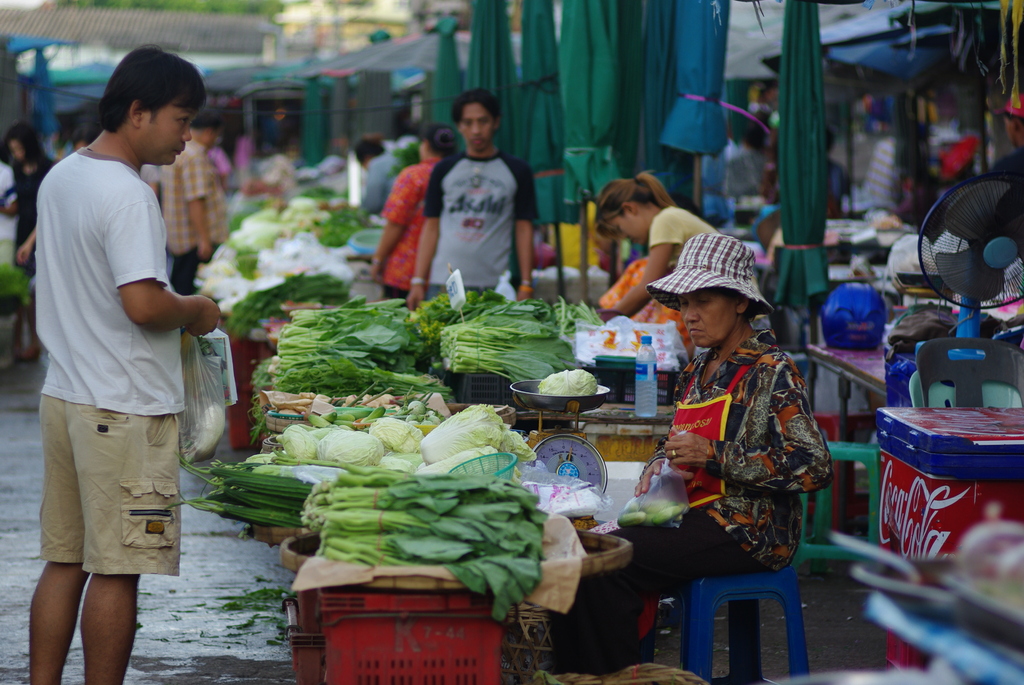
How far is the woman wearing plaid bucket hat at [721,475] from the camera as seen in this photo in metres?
2.98

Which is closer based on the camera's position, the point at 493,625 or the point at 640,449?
the point at 493,625

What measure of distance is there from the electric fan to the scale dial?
1.59m

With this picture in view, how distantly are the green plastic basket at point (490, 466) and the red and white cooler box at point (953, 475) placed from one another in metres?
1.24

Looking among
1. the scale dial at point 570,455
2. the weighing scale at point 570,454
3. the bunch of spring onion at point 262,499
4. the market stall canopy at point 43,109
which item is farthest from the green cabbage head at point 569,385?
the market stall canopy at point 43,109

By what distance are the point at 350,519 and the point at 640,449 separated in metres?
2.26

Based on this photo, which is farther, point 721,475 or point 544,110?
point 544,110

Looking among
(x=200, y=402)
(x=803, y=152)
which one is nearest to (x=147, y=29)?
(x=803, y=152)

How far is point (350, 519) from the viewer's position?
2348 millimetres

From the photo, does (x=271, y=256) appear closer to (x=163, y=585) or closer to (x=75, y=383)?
(x=163, y=585)

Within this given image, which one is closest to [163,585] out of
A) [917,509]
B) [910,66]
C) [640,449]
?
[640,449]

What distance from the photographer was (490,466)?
9.73 ft

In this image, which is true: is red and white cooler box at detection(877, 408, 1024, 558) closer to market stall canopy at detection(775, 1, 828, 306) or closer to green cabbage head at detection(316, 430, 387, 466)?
green cabbage head at detection(316, 430, 387, 466)

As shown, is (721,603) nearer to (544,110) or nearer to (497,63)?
(544,110)

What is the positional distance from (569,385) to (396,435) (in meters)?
0.69
